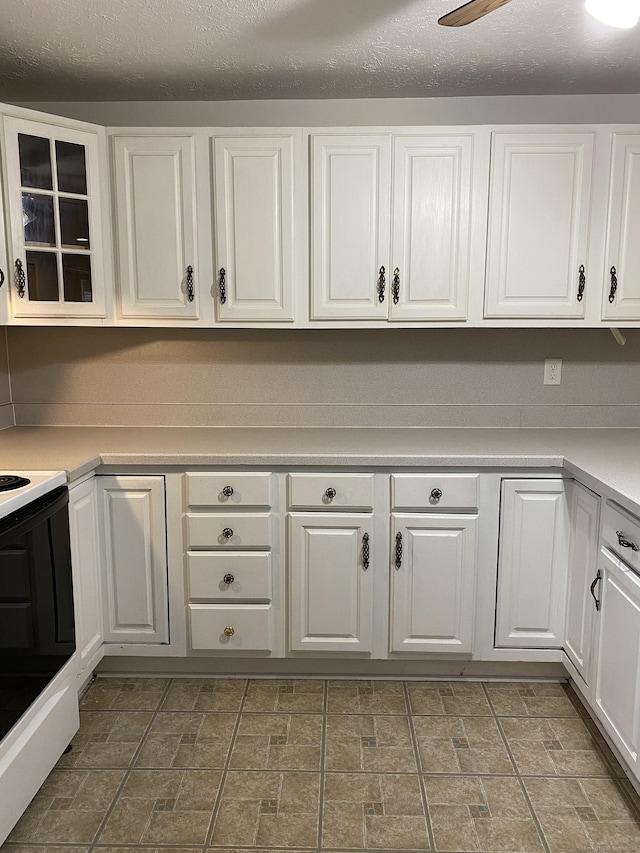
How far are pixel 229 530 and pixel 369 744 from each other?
0.88m

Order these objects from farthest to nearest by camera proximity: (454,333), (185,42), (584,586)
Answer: (454,333), (584,586), (185,42)

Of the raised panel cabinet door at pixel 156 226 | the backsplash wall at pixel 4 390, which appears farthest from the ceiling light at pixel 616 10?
the backsplash wall at pixel 4 390

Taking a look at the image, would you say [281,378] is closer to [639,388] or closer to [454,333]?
[454,333]

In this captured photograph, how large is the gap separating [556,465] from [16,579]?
181 cm

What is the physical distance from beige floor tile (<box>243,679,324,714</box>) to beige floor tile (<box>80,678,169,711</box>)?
1.15 ft

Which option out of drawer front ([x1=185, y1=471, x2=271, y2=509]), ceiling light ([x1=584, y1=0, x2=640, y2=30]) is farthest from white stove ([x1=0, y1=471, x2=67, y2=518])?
ceiling light ([x1=584, y1=0, x2=640, y2=30])

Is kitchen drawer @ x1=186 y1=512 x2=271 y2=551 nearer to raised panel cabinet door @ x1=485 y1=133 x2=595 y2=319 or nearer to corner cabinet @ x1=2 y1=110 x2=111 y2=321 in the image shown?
corner cabinet @ x1=2 y1=110 x2=111 y2=321

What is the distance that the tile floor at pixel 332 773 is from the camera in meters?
1.87

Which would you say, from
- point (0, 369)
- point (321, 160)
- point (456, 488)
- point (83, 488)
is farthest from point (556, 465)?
point (0, 369)

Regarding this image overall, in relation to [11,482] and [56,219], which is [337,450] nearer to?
[11,482]

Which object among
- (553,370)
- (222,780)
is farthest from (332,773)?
(553,370)

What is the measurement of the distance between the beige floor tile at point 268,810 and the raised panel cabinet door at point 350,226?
1.64 metres

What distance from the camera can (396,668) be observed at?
2678mm

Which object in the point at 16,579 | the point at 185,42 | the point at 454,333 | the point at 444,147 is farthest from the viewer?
the point at 454,333
